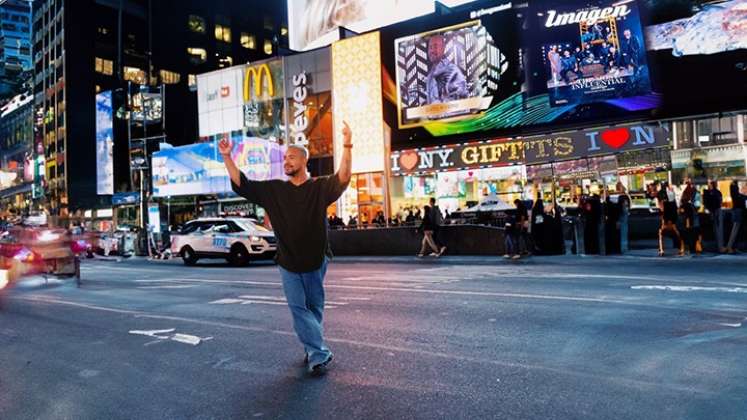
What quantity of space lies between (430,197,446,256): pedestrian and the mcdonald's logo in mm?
18561

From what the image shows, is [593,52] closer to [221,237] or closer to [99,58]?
[221,237]

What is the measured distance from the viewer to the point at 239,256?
20688 millimetres

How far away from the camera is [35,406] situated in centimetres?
470

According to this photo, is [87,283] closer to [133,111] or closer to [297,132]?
[297,132]

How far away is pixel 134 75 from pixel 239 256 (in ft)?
244

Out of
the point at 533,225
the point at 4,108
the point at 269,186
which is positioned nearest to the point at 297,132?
the point at 533,225

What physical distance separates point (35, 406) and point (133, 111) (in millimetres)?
57985

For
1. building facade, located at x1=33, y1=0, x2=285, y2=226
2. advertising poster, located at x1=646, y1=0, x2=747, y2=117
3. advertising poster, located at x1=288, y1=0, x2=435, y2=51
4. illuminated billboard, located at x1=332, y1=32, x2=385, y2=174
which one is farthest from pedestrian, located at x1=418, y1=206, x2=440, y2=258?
building facade, located at x1=33, y1=0, x2=285, y2=226

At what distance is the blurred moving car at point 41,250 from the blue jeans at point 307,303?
39.6ft

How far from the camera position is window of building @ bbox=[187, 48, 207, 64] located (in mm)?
87600

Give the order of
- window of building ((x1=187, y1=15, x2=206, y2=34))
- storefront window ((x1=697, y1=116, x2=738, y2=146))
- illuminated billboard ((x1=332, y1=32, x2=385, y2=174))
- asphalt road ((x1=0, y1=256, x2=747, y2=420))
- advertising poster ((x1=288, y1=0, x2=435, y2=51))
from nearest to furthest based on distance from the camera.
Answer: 1. asphalt road ((x1=0, y1=256, x2=747, y2=420))
2. storefront window ((x1=697, y1=116, x2=738, y2=146))
3. illuminated billboard ((x1=332, y1=32, x2=385, y2=174))
4. advertising poster ((x1=288, y1=0, x2=435, y2=51))
5. window of building ((x1=187, y1=15, x2=206, y2=34))

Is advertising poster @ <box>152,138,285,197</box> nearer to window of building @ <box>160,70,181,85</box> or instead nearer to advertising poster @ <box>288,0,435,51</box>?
advertising poster @ <box>288,0,435,51</box>

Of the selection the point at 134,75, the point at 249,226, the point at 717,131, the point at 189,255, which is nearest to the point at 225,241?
the point at 249,226

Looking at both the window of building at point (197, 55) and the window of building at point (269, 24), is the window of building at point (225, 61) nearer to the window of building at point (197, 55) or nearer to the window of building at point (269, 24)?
the window of building at point (197, 55)
